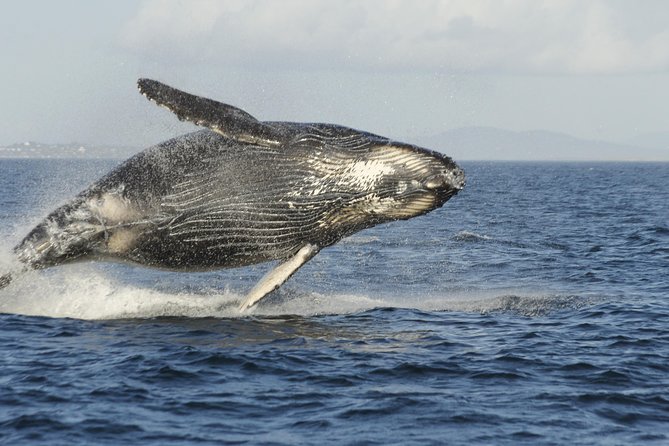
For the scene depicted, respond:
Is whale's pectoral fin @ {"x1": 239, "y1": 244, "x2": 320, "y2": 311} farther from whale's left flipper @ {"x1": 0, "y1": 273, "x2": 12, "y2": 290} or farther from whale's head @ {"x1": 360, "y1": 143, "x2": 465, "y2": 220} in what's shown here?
whale's left flipper @ {"x1": 0, "y1": 273, "x2": 12, "y2": 290}

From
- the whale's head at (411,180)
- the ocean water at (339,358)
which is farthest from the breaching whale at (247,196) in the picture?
the ocean water at (339,358)

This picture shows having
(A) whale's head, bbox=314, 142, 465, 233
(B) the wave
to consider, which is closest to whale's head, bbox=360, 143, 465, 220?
(A) whale's head, bbox=314, 142, 465, 233

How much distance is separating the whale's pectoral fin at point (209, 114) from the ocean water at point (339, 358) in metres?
3.46

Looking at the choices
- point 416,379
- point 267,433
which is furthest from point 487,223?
point 267,433

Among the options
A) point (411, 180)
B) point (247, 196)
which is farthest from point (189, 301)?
point (411, 180)

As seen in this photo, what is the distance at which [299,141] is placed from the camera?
18125mm

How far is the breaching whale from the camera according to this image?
18.0m

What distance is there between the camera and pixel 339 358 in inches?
647

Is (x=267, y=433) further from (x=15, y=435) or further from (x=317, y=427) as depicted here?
(x=15, y=435)

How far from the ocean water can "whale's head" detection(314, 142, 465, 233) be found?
7.60 ft

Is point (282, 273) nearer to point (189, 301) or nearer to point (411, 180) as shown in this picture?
point (411, 180)

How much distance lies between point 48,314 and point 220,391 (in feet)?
22.5

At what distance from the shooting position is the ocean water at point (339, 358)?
13.0 m

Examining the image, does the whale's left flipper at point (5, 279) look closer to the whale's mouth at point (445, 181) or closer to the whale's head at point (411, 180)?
the whale's head at point (411, 180)
